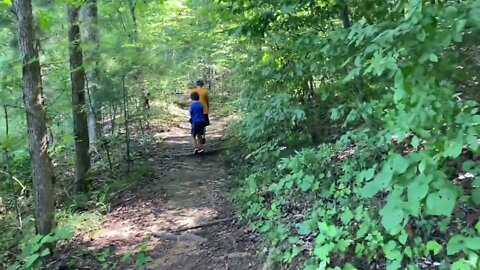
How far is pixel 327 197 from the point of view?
16.4 feet

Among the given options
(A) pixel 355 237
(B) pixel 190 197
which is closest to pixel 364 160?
(A) pixel 355 237

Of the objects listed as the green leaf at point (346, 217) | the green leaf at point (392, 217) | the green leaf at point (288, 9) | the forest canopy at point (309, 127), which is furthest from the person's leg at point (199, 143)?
the green leaf at point (392, 217)

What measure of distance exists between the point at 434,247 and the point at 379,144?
1114 mm

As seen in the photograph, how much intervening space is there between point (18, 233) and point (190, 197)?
2958 mm

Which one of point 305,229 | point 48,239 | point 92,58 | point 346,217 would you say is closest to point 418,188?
point 346,217

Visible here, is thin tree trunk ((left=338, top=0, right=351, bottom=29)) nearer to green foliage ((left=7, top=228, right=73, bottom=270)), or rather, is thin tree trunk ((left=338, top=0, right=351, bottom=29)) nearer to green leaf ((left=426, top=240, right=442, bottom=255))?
green leaf ((left=426, top=240, right=442, bottom=255))

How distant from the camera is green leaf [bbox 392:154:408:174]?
9.41 ft

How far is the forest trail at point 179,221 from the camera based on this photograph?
557 cm

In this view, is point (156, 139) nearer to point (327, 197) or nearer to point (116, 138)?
point (116, 138)

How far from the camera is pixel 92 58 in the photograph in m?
8.72

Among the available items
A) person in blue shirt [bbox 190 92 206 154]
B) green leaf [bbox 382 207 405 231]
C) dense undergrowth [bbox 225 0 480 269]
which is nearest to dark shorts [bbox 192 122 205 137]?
person in blue shirt [bbox 190 92 206 154]

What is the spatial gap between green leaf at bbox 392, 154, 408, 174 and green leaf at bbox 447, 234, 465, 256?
2.41 feet

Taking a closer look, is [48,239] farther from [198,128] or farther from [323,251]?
[198,128]

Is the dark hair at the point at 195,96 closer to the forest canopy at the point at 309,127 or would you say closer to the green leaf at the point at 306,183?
the forest canopy at the point at 309,127
